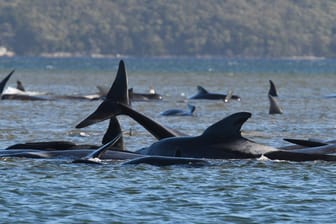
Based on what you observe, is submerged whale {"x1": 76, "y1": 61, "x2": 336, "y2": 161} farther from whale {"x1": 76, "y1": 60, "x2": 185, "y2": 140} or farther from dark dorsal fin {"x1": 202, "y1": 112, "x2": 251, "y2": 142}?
whale {"x1": 76, "y1": 60, "x2": 185, "y2": 140}

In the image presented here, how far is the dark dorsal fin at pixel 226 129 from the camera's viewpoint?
24.3 meters

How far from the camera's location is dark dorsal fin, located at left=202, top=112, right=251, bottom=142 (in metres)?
24.3

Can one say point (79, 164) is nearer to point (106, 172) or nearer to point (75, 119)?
point (106, 172)

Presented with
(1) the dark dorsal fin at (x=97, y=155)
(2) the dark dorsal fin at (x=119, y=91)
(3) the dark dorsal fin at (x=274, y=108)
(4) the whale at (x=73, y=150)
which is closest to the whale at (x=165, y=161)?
(1) the dark dorsal fin at (x=97, y=155)

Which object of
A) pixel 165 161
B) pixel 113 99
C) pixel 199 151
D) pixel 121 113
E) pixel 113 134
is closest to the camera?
pixel 165 161

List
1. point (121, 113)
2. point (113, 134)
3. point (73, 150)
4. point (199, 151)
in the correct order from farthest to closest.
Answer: point (121, 113)
point (113, 134)
point (73, 150)
point (199, 151)

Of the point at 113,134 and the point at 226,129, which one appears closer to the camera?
the point at 226,129

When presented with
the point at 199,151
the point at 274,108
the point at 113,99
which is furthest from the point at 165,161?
the point at 274,108

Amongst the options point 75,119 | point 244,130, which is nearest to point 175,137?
point 244,130

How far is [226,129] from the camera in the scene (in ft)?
81.4

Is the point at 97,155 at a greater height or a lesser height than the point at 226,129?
lesser

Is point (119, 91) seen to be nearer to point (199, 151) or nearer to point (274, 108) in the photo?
point (199, 151)

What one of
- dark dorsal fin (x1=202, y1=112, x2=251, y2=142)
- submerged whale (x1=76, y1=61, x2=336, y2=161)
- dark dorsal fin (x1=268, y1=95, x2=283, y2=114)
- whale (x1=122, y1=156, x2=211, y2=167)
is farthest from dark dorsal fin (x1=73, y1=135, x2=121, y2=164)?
dark dorsal fin (x1=268, y1=95, x2=283, y2=114)

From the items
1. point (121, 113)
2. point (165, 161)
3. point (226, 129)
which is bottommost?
point (165, 161)
